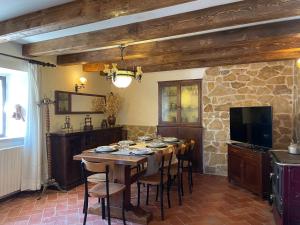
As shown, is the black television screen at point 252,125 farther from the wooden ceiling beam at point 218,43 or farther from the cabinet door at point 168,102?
the cabinet door at point 168,102

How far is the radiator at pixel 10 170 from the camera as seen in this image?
3.74m

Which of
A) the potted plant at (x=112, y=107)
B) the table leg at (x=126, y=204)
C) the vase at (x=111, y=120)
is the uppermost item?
the potted plant at (x=112, y=107)

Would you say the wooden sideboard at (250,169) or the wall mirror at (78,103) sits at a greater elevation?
the wall mirror at (78,103)

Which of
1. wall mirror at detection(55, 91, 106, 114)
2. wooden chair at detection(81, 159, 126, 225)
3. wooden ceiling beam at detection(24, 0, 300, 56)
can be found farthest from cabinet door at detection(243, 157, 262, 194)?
wall mirror at detection(55, 91, 106, 114)

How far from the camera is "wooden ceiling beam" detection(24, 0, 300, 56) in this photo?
2.22 m

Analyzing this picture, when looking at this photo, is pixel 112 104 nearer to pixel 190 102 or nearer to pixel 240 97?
pixel 190 102

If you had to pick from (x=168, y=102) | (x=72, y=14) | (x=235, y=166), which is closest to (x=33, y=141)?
(x=72, y=14)

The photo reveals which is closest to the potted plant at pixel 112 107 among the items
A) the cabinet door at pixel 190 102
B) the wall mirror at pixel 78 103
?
the wall mirror at pixel 78 103

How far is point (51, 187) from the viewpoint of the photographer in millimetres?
4434

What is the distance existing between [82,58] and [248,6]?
10.0 feet

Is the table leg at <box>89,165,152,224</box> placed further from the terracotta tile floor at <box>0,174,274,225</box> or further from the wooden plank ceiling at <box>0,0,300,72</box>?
the wooden plank ceiling at <box>0,0,300,72</box>

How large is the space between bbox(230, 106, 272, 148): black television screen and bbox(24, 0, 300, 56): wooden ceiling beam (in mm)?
2005

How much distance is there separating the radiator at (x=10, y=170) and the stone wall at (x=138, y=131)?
9.26 ft

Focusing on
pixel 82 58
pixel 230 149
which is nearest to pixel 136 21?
pixel 82 58
